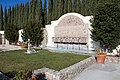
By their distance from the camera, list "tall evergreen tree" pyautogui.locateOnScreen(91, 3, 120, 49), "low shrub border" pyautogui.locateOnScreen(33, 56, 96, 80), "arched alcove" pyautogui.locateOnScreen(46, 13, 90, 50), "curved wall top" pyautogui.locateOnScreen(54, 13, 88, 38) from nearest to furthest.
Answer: "low shrub border" pyautogui.locateOnScreen(33, 56, 96, 80), "tall evergreen tree" pyautogui.locateOnScreen(91, 3, 120, 49), "arched alcove" pyautogui.locateOnScreen(46, 13, 90, 50), "curved wall top" pyautogui.locateOnScreen(54, 13, 88, 38)

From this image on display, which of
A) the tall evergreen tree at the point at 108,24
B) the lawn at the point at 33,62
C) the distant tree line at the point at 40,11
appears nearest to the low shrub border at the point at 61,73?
the lawn at the point at 33,62

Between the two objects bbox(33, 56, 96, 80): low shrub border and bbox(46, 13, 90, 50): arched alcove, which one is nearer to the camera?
bbox(33, 56, 96, 80): low shrub border

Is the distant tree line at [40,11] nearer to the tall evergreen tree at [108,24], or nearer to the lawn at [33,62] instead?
the tall evergreen tree at [108,24]

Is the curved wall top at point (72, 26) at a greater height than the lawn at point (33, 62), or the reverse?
the curved wall top at point (72, 26)

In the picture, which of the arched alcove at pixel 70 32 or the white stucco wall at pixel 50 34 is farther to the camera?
the white stucco wall at pixel 50 34

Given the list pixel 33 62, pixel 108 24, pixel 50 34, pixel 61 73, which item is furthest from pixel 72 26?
pixel 61 73

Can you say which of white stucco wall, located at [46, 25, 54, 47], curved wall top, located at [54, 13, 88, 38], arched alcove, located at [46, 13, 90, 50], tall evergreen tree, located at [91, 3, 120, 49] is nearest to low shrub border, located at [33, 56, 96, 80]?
tall evergreen tree, located at [91, 3, 120, 49]

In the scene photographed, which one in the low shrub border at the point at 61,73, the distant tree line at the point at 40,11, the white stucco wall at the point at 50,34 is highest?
the distant tree line at the point at 40,11

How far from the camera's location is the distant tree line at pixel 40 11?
23.8m

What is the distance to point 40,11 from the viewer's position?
3034 cm

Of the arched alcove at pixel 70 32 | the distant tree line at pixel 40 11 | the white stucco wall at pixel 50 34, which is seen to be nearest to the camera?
the arched alcove at pixel 70 32

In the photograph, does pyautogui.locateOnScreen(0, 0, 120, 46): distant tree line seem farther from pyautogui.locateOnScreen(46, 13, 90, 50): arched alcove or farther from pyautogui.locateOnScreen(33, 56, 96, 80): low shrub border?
pyautogui.locateOnScreen(33, 56, 96, 80): low shrub border

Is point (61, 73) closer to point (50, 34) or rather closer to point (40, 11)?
point (50, 34)

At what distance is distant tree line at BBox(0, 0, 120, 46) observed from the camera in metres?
23.8
